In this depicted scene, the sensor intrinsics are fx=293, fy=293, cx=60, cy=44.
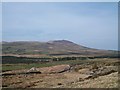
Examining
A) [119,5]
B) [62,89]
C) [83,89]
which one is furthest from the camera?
[119,5]

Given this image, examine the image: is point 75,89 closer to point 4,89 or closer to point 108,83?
point 108,83

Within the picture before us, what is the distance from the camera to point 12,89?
76.3 ft

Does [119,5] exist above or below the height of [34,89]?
above

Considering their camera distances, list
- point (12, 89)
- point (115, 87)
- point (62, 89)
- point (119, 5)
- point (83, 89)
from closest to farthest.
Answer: point (115, 87) < point (83, 89) < point (62, 89) < point (119, 5) < point (12, 89)

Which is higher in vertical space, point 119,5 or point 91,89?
point 119,5

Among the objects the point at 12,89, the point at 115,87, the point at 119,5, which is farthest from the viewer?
the point at 12,89

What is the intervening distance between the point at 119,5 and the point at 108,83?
6.03 metres

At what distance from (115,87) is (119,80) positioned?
2.31 metres

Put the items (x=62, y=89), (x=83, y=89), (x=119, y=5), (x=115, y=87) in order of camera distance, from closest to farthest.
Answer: (x=115, y=87)
(x=83, y=89)
(x=62, y=89)
(x=119, y=5)

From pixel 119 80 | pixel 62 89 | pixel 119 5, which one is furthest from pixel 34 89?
pixel 119 5

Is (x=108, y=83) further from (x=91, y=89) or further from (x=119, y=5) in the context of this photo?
(x=119, y=5)

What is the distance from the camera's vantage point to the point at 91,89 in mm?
18906

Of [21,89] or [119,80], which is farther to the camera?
[21,89]

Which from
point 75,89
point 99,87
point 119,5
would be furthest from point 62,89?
point 119,5
